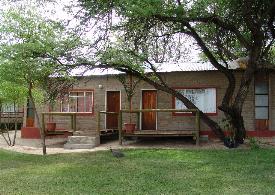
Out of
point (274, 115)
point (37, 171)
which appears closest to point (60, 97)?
point (37, 171)

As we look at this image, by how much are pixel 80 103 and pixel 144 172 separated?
1150 cm

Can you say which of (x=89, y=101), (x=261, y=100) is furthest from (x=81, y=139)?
(x=261, y=100)

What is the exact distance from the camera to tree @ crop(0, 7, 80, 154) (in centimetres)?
1527

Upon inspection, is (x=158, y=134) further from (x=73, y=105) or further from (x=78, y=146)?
(x=73, y=105)

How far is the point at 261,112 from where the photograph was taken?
2059 cm

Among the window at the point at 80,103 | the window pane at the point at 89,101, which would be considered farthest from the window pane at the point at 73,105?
the window pane at the point at 89,101

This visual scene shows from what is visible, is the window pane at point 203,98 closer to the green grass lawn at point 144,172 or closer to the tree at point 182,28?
the tree at point 182,28

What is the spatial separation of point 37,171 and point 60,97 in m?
4.58

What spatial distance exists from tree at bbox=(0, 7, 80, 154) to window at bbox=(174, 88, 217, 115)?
7.07 m

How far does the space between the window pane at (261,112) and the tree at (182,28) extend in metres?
2.26

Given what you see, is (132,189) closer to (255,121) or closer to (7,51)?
(7,51)

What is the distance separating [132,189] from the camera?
32.7 feet

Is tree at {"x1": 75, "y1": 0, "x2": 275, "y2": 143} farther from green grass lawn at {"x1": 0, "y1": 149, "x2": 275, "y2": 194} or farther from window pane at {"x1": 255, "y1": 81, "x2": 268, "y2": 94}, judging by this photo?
green grass lawn at {"x1": 0, "y1": 149, "x2": 275, "y2": 194}

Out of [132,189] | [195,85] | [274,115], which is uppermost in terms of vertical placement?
[195,85]
